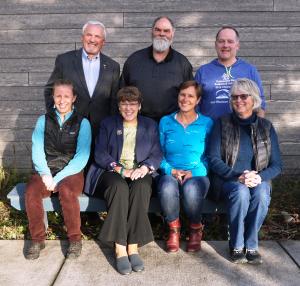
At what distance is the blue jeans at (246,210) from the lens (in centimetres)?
355

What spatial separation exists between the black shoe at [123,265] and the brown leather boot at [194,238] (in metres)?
0.59

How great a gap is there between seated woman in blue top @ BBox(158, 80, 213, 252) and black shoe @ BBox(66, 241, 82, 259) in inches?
29.2

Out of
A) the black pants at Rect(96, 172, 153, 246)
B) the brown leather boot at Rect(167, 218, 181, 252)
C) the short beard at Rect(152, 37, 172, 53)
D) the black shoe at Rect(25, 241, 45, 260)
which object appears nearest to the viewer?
the black pants at Rect(96, 172, 153, 246)

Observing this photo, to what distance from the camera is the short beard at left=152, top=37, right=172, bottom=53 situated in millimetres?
4062

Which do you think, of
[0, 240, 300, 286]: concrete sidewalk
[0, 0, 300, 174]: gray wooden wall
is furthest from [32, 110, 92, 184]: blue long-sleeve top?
[0, 0, 300, 174]: gray wooden wall

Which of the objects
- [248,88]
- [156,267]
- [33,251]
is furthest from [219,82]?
[33,251]

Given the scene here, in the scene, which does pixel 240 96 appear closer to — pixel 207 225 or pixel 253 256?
pixel 253 256

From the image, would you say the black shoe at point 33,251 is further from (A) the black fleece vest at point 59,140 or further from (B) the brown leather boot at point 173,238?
(B) the brown leather boot at point 173,238

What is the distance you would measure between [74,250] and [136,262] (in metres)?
0.54

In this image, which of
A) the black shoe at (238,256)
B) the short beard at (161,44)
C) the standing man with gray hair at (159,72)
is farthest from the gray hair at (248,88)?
the black shoe at (238,256)

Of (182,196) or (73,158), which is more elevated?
(73,158)

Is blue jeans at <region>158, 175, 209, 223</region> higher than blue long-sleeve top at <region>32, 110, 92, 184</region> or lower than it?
lower

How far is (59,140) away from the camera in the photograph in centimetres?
394

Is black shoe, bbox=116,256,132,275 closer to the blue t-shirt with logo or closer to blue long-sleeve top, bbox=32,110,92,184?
blue long-sleeve top, bbox=32,110,92,184
